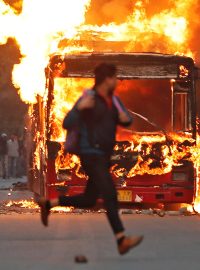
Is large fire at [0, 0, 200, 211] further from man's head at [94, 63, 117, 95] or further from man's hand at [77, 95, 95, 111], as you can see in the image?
man's hand at [77, 95, 95, 111]

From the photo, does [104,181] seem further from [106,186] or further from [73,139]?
[73,139]

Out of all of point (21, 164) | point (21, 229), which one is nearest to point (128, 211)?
point (21, 229)

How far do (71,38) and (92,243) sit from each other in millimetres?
8611

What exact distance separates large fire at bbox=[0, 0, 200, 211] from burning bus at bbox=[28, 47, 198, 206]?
0.9 inches

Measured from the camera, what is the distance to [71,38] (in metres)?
21.0

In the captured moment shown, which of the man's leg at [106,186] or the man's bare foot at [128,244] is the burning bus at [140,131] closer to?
the man's leg at [106,186]

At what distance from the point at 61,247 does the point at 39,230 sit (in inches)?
87.6

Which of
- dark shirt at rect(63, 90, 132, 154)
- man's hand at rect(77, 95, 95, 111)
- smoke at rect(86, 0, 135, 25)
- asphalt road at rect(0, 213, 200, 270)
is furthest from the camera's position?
smoke at rect(86, 0, 135, 25)

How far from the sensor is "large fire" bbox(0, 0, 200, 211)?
62.3ft

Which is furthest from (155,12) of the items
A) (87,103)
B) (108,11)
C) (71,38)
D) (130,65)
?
(87,103)

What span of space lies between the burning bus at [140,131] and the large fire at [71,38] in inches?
0.9

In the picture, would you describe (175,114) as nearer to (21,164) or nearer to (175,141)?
(175,141)

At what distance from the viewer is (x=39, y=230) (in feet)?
48.3

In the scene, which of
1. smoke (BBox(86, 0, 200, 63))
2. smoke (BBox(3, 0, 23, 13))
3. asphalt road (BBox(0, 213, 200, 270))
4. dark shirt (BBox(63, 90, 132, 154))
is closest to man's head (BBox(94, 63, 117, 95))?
dark shirt (BBox(63, 90, 132, 154))
